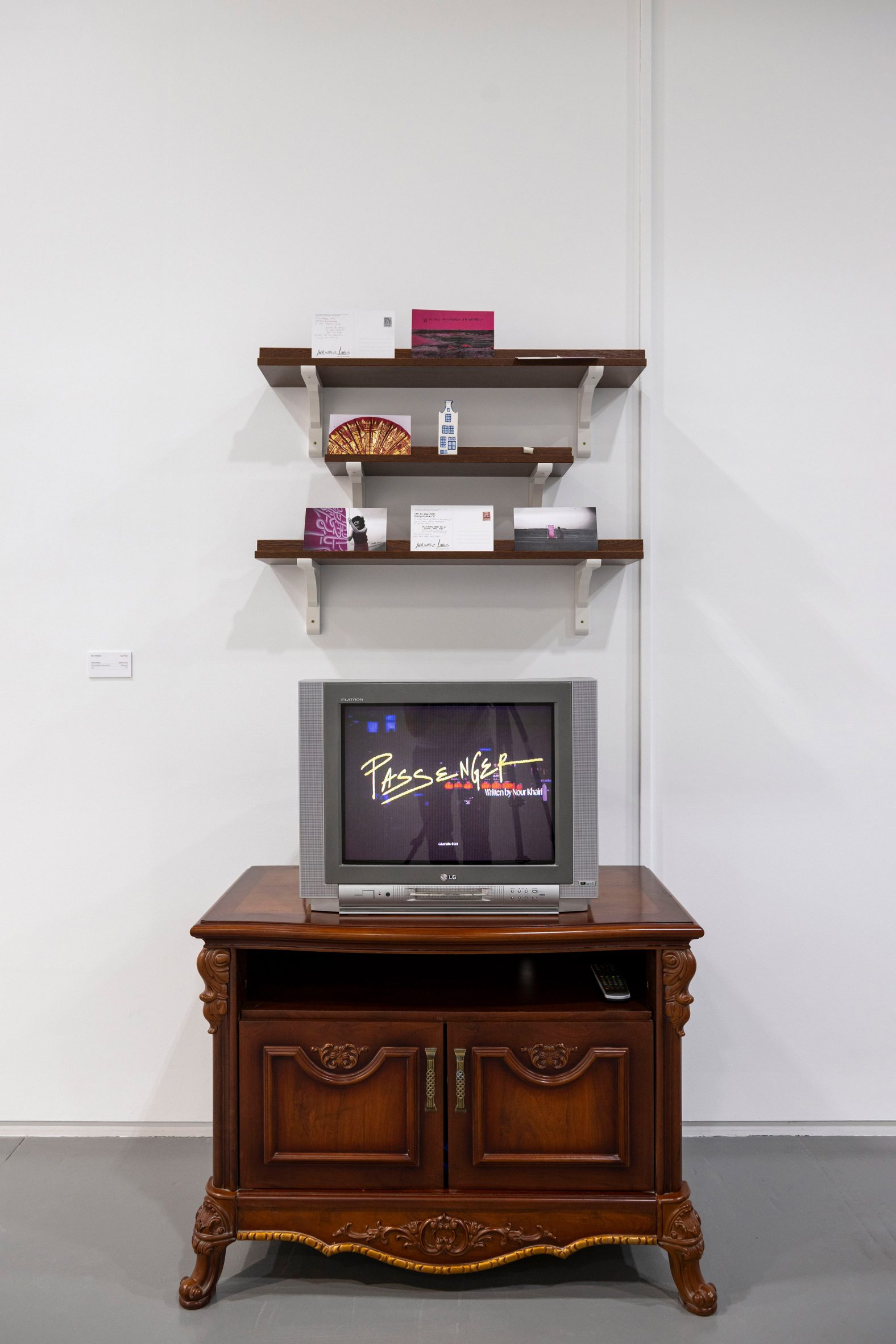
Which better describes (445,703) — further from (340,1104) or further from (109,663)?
(109,663)

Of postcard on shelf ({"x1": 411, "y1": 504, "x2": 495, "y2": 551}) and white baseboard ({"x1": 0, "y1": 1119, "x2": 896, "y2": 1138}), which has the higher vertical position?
postcard on shelf ({"x1": 411, "y1": 504, "x2": 495, "y2": 551})

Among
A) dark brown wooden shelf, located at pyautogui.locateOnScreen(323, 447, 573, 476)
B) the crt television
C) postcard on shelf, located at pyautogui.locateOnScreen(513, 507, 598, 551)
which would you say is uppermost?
dark brown wooden shelf, located at pyautogui.locateOnScreen(323, 447, 573, 476)

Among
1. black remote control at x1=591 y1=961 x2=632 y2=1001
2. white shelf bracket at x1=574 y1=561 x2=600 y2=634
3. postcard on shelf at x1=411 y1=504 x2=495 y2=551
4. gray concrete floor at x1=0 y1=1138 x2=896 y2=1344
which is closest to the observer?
gray concrete floor at x1=0 y1=1138 x2=896 y2=1344

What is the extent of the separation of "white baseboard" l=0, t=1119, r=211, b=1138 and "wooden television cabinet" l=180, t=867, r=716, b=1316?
562 millimetres

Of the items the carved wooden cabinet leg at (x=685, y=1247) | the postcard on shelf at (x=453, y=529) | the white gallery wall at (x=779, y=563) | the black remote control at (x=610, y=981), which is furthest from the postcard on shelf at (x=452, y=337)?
the carved wooden cabinet leg at (x=685, y=1247)

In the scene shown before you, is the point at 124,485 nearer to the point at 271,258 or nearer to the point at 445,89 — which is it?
the point at 271,258

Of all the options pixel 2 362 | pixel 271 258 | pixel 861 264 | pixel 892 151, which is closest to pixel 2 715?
pixel 2 362

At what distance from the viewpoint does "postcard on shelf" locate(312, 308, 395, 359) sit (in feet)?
6.55

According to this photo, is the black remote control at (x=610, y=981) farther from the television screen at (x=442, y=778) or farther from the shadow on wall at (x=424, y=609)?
the shadow on wall at (x=424, y=609)

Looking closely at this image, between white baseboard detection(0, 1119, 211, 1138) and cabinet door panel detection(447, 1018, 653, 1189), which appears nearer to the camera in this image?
cabinet door panel detection(447, 1018, 653, 1189)

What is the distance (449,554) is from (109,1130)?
1782mm

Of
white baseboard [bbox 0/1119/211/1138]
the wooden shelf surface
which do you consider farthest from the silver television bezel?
white baseboard [bbox 0/1119/211/1138]

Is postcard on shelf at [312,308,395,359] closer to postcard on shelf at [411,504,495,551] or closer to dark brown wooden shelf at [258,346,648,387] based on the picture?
dark brown wooden shelf at [258,346,648,387]

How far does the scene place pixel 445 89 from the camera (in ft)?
7.18
